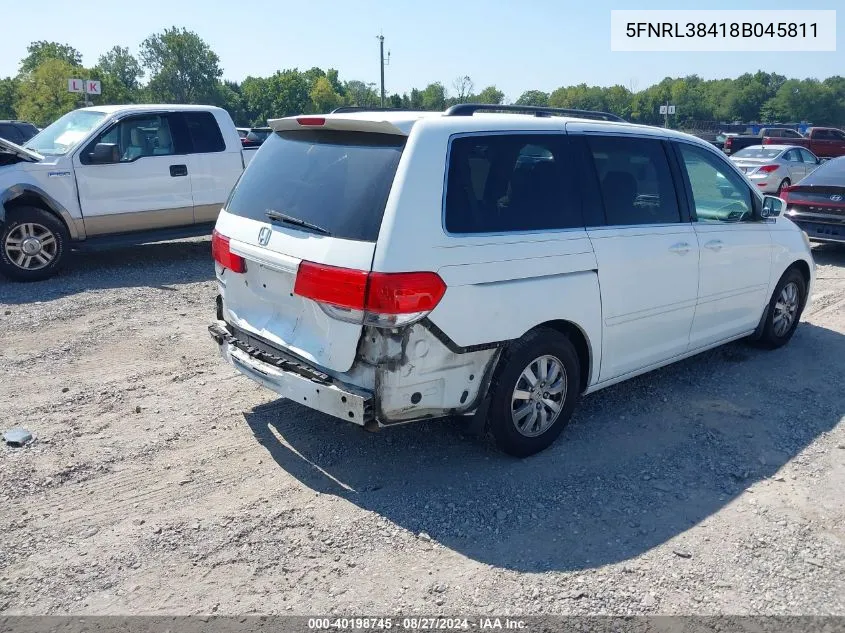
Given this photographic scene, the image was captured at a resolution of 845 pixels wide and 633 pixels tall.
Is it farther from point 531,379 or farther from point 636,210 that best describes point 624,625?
point 636,210

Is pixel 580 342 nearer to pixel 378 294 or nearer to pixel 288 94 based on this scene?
pixel 378 294

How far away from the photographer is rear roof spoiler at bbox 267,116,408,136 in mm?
3771

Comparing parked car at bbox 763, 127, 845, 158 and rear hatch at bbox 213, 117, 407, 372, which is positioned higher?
parked car at bbox 763, 127, 845, 158

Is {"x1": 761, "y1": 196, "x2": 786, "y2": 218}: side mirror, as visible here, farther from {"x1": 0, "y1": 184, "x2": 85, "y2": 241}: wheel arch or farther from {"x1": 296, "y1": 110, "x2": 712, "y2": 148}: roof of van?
{"x1": 0, "y1": 184, "x2": 85, "y2": 241}: wheel arch

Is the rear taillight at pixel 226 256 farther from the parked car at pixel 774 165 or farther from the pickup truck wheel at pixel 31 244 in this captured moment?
the parked car at pixel 774 165

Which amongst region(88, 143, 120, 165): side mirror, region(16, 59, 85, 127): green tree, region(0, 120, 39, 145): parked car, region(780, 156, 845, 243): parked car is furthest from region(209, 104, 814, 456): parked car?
region(16, 59, 85, 127): green tree

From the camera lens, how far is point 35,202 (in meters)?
8.78

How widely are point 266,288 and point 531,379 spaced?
1598 millimetres

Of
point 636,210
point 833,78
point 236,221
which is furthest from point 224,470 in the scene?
point 833,78

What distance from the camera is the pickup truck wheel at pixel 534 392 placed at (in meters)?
3.99

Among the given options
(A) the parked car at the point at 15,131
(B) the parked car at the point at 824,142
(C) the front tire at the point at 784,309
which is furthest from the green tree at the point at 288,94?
(C) the front tire at the point at 784,309

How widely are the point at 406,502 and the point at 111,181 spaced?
23.3ft

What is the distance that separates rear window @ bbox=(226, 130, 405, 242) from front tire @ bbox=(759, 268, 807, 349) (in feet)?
13.2

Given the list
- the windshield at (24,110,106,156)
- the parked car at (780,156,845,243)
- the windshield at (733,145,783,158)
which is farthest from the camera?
the windshield at (733,145,783,158)
